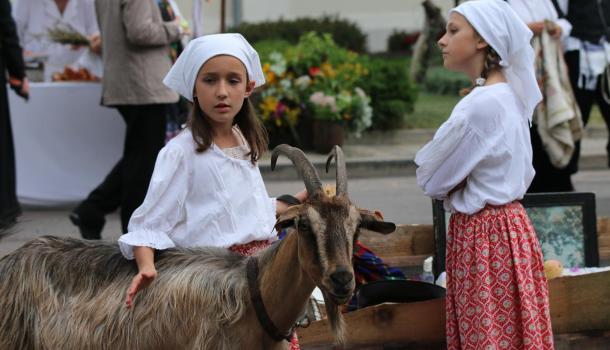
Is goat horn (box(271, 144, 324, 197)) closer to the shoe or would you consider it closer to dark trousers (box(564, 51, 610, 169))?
the shoe

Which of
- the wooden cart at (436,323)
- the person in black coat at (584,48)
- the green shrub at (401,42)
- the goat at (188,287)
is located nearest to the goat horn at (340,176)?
the goat at (188,287)

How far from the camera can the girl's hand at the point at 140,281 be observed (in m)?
3.88

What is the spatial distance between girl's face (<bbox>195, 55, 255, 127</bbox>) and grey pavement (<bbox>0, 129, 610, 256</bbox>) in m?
4.59

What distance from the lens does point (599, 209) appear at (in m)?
9.67

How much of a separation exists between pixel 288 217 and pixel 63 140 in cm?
643

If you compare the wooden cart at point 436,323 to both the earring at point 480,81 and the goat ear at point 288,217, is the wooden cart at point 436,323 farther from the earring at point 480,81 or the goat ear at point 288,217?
the goat ear at point 288,217

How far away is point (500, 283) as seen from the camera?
452 cm

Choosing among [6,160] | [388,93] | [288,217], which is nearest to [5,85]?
[6,160]

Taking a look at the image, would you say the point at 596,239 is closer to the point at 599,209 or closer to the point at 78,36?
the point at 599,209

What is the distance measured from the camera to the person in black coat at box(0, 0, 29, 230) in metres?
8.39

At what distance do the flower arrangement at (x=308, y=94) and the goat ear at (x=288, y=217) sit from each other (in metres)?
8.26

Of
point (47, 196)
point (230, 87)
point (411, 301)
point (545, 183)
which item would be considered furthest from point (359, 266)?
point (47, 196)

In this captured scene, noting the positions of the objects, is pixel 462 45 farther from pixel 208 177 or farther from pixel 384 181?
pixel 384 181

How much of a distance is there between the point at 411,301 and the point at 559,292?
2.34 ft
